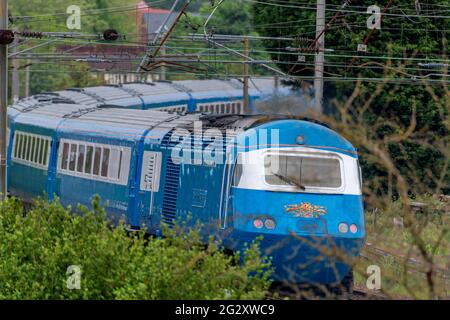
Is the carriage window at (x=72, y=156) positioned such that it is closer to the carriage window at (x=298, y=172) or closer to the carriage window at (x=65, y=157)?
the carriage window at (x=65, y=157)

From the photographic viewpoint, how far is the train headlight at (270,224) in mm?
15141

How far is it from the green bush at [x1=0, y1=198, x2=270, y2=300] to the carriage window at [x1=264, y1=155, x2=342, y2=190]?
9.69 ft

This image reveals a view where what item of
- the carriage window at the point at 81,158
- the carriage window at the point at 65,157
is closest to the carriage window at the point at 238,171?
the carriage window at the point at 81,158

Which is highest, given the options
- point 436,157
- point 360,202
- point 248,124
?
point 248,124

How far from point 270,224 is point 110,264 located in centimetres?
388

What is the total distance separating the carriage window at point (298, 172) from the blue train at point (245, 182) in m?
0.01

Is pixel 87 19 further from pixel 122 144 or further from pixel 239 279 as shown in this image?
pixel 239 279

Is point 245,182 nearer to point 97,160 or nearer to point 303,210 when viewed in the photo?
point 303,210

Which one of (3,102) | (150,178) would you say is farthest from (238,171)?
(3,102)

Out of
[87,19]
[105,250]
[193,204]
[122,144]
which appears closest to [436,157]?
[122,144]

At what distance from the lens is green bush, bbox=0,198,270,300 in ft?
35.3

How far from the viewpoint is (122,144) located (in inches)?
762

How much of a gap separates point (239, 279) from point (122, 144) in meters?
8.74
